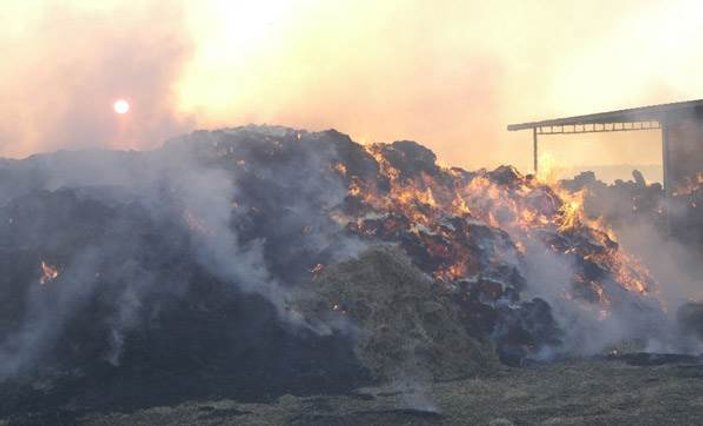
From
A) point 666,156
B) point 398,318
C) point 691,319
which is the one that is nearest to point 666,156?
point 666,156

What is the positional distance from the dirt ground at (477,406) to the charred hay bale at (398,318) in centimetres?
108

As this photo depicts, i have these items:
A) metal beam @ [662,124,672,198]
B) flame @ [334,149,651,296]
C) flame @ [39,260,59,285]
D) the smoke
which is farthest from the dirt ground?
metal beam @ [662,124,672,198]

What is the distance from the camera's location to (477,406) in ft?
55.7

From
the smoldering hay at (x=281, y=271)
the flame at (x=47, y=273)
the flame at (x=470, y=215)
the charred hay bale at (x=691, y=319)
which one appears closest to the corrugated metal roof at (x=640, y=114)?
the flame at (x=470, y=215)

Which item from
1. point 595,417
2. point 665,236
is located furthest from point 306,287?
point 665,236

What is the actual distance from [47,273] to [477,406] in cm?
1418

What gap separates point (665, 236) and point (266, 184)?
21263 millimetres

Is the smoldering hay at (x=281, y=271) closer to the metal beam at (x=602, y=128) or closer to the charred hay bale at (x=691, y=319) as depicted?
the charred hay bale at (x=691, y=319)

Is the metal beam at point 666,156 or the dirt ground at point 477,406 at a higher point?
the metal beam at point 666,156

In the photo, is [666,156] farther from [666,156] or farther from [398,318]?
[398,318]

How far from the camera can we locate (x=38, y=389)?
18359mm

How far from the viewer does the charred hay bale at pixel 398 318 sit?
20.1m

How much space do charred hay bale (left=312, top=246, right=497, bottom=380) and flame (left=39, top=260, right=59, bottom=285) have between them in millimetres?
8255

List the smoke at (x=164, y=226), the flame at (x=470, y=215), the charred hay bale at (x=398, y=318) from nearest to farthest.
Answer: the charred hay bale at (x=398, y=318) → the smoke at (x=164, y=226) → the flame at (x=470, y=215)
